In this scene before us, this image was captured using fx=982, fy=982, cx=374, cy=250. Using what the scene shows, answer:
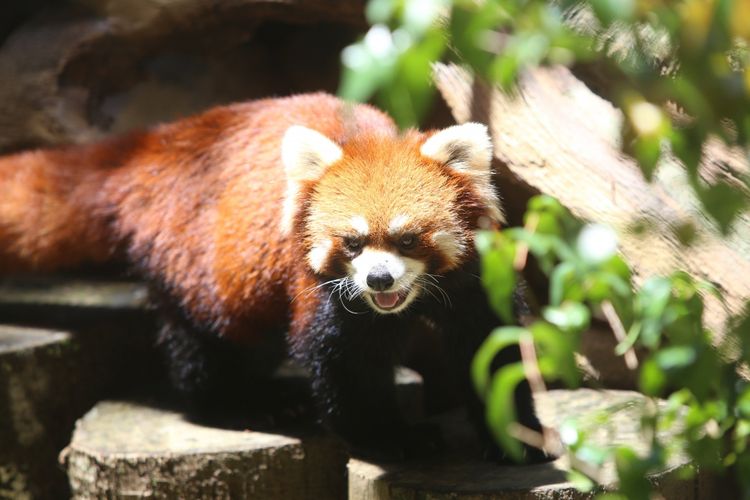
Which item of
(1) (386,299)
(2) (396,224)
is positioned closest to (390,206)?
(2) (396,224)

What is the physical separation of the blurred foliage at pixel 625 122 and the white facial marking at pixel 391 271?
4.55 feet

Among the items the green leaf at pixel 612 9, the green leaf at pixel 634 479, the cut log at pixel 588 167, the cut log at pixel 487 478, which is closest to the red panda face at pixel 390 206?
the cut log at pixel 588 167

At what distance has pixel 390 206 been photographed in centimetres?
307

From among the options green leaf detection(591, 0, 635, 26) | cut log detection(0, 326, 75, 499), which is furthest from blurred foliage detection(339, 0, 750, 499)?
cut log detection(0, 326, 75, 499)

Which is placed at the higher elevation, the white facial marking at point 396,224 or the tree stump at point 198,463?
the white facial marking at point 396,224

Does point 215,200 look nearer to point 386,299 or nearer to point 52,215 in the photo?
point 52,215

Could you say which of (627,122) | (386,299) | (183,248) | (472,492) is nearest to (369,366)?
(386,299)

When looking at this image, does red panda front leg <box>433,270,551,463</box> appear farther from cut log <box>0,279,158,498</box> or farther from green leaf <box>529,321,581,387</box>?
green leaf <box>529,321,581,387</box>

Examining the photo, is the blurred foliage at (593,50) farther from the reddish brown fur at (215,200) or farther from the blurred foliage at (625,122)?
the reddish brown fur at (215,200)

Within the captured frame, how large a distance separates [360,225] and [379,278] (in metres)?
0.20

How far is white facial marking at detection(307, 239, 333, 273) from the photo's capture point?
3188 mm

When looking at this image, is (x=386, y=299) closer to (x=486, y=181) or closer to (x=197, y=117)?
(x=486, y=181)

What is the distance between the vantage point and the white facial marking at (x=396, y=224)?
3.05 metres

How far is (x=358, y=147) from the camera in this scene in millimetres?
3230
